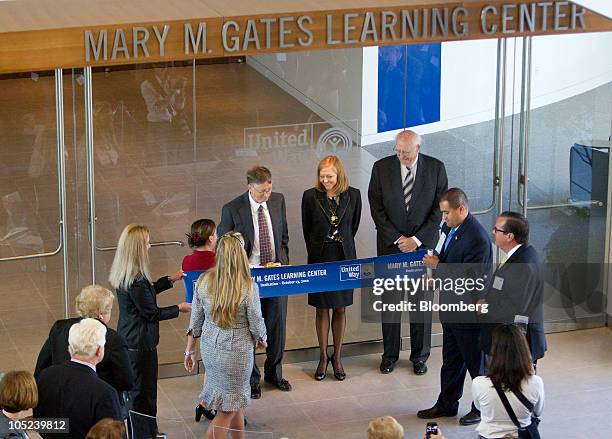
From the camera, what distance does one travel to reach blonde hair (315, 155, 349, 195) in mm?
9961

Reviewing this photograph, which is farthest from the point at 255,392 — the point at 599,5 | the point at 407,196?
the point at 599,5

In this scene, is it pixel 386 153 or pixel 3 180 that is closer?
pixel 3 180

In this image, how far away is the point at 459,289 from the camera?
32.3 feet

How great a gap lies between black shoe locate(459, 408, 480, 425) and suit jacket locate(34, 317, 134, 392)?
9.67ft

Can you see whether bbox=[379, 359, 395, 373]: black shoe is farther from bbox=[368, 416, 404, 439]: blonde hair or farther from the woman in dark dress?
bbox=[368, 416, 404, 439]: blonde hair

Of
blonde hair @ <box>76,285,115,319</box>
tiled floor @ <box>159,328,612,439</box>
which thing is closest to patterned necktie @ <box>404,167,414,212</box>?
tiled floor @ <box>159,328,612,439</box>

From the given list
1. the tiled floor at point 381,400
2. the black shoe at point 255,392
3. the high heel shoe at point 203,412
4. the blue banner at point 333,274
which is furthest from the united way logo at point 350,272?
the high heel shoe at point 203,412

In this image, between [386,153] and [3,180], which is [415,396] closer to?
[386,153]

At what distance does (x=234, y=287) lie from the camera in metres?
8.27

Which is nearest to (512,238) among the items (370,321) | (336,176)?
(336,176)

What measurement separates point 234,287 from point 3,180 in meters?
2.51

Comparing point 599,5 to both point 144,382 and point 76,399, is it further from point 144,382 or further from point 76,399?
point 76,399

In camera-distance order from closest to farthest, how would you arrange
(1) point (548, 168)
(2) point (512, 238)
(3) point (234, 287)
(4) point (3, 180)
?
(3) point (234, 287)
(2) point (512, 238)
(4) point (3, 180)
(1) point (548, 168)

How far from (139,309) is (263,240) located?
59.1 inches
